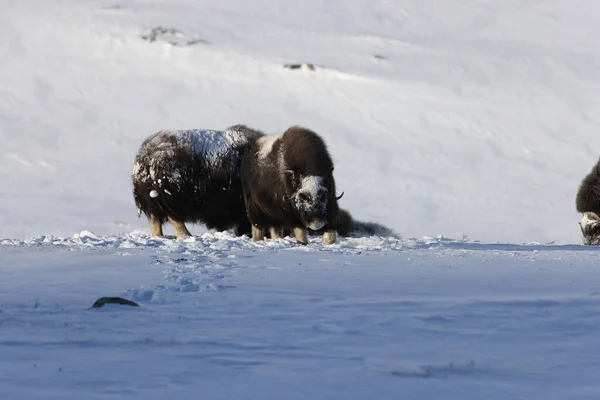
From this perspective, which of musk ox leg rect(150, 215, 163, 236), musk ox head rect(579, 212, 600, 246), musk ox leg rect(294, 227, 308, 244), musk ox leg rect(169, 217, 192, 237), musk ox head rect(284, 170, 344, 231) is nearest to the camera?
musk ox head rect(284, 170, 344, 231)

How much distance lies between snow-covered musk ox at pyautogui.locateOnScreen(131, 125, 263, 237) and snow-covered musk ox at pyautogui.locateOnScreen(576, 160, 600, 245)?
4.20 meters

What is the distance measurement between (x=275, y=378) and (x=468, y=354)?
39.3 inches

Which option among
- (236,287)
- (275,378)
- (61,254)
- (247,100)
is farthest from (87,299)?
(247,100)

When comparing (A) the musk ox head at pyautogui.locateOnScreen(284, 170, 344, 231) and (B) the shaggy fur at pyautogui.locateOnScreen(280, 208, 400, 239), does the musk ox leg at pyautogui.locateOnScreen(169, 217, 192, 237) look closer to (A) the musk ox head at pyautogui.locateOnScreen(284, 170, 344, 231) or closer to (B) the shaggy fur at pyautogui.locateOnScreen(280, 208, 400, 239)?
(A) the musk ox head at pyautogui.locateOnScreen(284, 170, 344, 231)

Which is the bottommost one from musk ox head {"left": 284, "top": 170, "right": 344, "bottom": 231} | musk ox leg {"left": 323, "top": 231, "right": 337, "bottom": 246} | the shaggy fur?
musk ox leg {"left": 323, "top": 231, "right": 337, "bottom": 246}

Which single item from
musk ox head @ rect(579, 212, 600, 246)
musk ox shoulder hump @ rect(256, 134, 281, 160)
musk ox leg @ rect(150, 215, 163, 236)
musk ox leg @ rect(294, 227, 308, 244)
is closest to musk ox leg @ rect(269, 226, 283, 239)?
musk ox leg @ rect(294, 227, 308, 244)

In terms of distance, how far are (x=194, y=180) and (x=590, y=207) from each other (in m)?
4.98

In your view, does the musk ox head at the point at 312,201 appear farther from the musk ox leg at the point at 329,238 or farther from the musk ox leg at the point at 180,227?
the musk ox leg at the point at 180,227

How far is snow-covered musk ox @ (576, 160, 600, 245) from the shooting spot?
1413 centimetres

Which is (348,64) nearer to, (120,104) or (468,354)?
(120,104)

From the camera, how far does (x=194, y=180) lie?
12.5 metres

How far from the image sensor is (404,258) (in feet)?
29.4

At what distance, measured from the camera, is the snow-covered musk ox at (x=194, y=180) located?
12.5 m

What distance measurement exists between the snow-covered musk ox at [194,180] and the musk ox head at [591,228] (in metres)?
4.19
